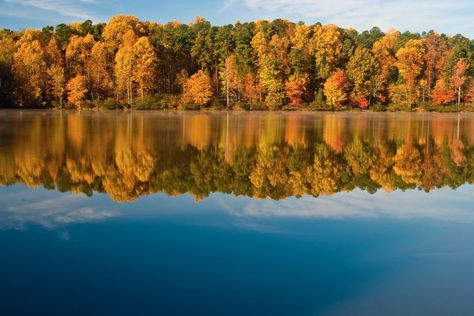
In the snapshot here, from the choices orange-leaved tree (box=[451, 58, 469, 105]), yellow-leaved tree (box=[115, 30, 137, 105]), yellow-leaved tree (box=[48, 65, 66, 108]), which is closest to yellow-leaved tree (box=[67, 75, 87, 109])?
yellow-leaved tree (box=[48, 65, 66, 108])

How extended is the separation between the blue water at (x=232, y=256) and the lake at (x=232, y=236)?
0.02 metres

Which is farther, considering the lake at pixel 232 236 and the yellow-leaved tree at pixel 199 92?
the yellow-leaved tree at pixel 199 92

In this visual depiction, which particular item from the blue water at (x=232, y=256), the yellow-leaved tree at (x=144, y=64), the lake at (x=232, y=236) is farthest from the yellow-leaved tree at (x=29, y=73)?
the blue water at (x=232, y=256)

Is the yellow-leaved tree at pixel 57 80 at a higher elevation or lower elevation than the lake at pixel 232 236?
higher

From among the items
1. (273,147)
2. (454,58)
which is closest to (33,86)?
(273,147)

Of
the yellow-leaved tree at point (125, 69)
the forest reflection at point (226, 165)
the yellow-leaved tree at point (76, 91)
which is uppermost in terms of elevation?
the yellow-leaved tree at point (125, 69)

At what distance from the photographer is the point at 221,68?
77812 millimetres

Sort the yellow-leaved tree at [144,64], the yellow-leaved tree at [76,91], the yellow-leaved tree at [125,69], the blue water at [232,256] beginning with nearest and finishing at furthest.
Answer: the blue water at [232,256], the yellow-leaved tree at [76,91], the yellow-leaved tree at [125,69], the yellow-leaved tree at [144,64]

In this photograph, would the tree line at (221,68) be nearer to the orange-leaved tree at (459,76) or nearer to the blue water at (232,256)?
the orange-leaved tree at (459,76)

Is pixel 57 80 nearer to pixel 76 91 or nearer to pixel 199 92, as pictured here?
pixel 76 91

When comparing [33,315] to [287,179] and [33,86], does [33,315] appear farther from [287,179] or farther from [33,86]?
[33,86]

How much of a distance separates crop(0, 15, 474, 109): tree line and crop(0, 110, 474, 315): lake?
53.2 metres

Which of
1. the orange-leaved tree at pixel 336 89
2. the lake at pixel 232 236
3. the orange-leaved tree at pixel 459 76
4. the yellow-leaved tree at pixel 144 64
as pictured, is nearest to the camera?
the lake at pixel 232 236

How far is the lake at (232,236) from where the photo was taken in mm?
5715
